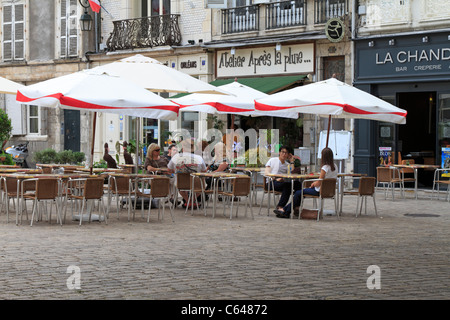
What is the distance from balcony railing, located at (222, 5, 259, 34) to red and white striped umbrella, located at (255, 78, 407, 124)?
960cm

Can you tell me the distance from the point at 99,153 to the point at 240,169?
42.1 ft

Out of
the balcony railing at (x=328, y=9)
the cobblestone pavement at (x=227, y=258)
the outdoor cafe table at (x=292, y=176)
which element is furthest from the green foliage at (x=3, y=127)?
the balcony railing at (x=328, y=9)

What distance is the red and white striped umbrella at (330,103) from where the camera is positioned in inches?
515

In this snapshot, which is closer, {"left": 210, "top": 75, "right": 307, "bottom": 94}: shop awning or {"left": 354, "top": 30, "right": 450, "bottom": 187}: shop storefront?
{"left": 354, "top": 30, "right": 450, "bottom": 187}: shop storefront

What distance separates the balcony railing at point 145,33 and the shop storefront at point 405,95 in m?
6.99

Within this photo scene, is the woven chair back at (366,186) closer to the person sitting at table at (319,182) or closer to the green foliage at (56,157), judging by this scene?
the person sitting at table at (319,182)

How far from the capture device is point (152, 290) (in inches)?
269

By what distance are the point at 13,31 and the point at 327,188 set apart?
826 inches

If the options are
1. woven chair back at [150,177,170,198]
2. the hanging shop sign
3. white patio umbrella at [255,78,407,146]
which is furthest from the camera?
the hanging shop sign

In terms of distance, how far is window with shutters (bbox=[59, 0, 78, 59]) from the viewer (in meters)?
28.5

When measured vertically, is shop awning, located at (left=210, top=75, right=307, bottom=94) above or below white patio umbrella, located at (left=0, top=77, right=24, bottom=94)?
above

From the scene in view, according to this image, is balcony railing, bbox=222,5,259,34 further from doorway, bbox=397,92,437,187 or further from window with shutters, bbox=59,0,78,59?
window with shutters, bbox=59,0,78,59

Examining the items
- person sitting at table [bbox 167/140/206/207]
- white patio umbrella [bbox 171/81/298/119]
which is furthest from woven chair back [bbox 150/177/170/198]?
white patio umbrella [bbox 171/81/298/119]
